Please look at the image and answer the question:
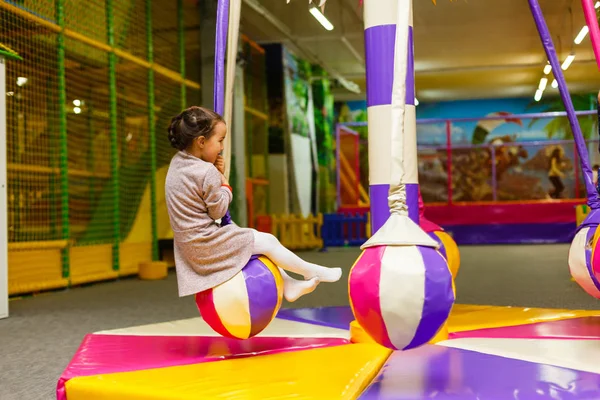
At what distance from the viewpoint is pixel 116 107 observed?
6.85 metres

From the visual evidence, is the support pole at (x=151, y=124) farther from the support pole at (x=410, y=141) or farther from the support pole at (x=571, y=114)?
the support pole at (x=410, y=141)

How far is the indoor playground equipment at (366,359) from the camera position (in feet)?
5.52

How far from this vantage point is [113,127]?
663 centimetres

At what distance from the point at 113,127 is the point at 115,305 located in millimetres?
2567

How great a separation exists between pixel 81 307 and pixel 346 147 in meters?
8.53

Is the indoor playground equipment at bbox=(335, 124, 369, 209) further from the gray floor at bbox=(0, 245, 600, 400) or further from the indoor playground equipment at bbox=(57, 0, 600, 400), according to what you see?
the indoor playground equipment at bbox=(57, 0, 600, 400)

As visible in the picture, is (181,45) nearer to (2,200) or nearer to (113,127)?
(113,127)

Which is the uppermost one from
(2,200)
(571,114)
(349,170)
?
(349,170)

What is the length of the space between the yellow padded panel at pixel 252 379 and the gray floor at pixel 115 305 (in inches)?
18.0

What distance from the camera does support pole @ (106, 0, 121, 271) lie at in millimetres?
6574

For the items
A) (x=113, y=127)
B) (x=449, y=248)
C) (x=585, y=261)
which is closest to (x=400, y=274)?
(x=585, y=261)

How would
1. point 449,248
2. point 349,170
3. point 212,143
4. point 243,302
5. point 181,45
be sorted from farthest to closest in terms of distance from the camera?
point 349,170, point 181,45, point 449,248, point 212,143, point 243,302

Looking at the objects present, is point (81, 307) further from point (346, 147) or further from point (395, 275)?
point (346, 147)

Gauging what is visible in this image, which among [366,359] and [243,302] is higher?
[243,302]
